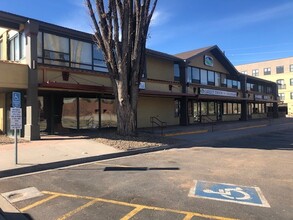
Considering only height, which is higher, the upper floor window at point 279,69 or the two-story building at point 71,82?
the upper floor window at point 279,69

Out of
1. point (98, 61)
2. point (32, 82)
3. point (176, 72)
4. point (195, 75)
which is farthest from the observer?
point (195, 75)

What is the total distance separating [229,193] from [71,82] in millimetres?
12373

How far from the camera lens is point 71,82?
17.1 meters

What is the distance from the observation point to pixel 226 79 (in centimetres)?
3344

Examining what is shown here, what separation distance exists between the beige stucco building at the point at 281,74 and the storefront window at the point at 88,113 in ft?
196

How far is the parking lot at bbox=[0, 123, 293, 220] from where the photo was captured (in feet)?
18.1

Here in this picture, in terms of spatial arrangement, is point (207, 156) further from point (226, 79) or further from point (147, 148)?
point (226, 79)

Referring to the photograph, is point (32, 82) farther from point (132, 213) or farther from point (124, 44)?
point (132, 213)

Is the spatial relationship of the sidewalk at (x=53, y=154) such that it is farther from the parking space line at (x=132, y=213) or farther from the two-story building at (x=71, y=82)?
the parking space line at (x=132, y=213)

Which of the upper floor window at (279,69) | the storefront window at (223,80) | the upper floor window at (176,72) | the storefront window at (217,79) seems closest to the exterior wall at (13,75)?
the upper floor window at (176,72)

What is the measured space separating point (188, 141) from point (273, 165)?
678cm

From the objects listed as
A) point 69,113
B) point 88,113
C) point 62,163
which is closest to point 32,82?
point 69,113

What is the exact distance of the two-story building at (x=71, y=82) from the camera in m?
15.2

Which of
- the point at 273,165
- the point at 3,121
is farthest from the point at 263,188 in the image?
the point at 3,121
